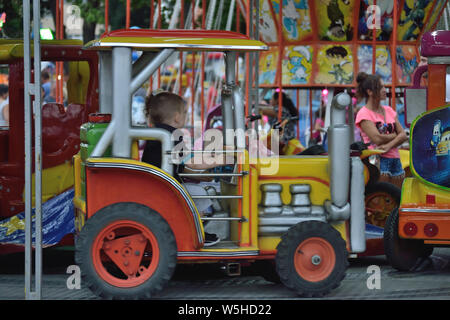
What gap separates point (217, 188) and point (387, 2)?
4819 mm

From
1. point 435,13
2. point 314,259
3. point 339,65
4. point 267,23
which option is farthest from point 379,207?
point 267,23

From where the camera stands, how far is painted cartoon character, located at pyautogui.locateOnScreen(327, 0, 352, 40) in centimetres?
1095

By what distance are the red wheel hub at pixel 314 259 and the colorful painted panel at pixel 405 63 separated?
5.53m

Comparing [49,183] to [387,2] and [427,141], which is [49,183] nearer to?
[427,141]

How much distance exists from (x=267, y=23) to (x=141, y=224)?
631 centimetres

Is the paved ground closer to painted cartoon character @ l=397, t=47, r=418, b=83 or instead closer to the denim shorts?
the denim shorts

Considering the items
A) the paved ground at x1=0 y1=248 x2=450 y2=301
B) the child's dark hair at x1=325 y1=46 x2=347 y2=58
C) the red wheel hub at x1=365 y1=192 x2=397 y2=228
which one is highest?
the child's dark hair at x1=325 y1=46 x2=347 y2=58

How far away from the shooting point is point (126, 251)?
19.0 ft

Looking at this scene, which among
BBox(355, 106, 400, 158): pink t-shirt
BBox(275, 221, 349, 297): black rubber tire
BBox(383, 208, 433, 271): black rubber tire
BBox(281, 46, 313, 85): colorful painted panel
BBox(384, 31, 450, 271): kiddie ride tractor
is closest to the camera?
BBox(275, 221, 349, 297): black rubber tire

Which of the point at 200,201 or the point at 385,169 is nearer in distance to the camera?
the point at 200,201

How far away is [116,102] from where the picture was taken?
19.0 feet

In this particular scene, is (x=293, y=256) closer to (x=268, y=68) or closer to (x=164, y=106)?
(x=164, y=106)

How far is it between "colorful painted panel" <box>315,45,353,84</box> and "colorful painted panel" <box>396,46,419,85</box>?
0.62 m

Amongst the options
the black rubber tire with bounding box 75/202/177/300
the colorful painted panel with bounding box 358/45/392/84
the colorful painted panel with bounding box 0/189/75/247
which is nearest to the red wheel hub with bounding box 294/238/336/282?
the black rubber tire with bounding box 75/202/177/300
